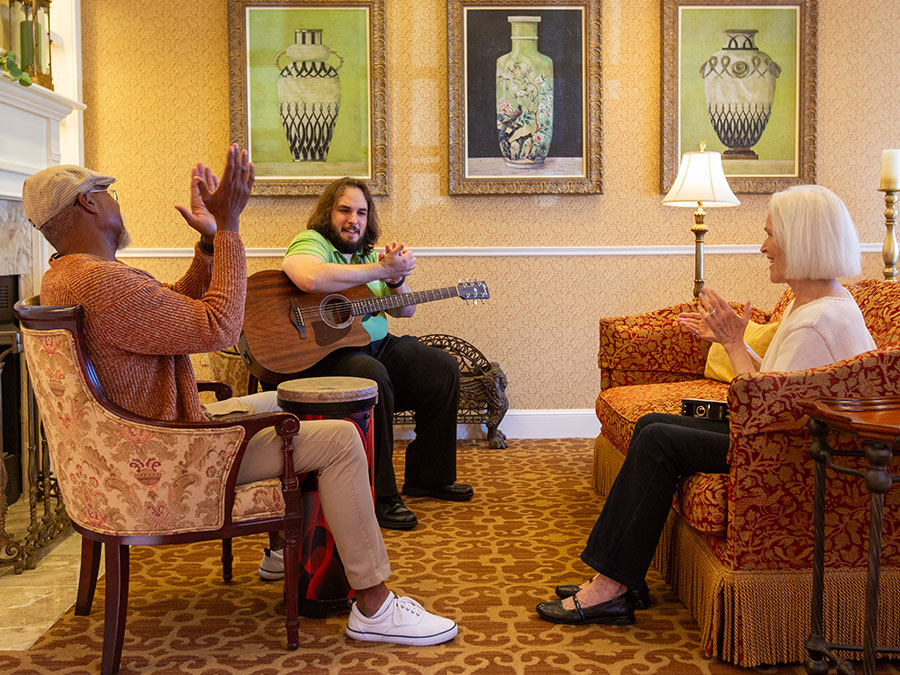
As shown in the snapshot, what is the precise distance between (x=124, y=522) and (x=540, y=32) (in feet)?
11.6

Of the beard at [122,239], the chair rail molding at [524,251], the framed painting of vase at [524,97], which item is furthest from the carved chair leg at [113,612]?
the framed painting of vase at [524,97]

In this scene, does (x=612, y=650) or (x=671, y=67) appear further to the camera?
(x=671, y=67)

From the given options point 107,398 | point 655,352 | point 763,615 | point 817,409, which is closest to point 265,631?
point 107,398

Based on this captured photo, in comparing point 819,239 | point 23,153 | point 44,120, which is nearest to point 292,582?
point 819,239

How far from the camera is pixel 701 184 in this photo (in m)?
4.18

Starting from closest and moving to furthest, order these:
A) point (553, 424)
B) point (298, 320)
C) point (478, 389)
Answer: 1. point (298, 320)
2. point (478, 389)
3. point (553, 424)

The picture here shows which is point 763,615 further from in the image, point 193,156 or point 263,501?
point 193,156

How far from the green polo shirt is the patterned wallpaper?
1.06m

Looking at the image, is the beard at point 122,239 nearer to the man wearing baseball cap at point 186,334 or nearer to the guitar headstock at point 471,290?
the man wearing baseball cap at point 186,334

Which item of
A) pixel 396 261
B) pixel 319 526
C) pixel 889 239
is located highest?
pixel 889 239

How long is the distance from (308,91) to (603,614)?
329 centimetres

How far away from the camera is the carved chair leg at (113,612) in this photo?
2.14 meters

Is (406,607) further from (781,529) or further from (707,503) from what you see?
(781,529)

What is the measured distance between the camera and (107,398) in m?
2.09
